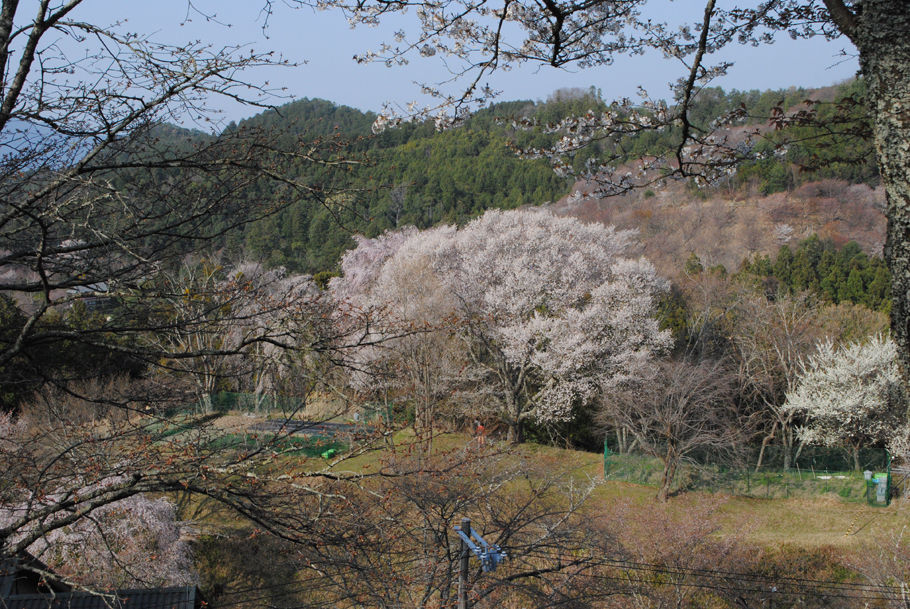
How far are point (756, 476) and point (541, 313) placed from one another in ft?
25.2

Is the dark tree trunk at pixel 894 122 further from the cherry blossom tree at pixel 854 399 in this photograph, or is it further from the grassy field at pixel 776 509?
the cherry blossom tree at pixel 854 399

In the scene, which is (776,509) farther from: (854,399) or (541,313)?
(541,313)

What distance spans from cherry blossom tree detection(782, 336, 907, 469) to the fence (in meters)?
0.72

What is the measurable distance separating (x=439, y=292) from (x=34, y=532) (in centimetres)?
1573

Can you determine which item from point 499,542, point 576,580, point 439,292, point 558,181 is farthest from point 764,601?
point 558,181

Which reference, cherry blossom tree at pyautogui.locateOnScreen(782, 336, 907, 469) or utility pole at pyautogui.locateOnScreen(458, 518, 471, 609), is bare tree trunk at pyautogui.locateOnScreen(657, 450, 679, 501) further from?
utility pole at pyautogui.locateOnScreen(458, 518, 471, 609)

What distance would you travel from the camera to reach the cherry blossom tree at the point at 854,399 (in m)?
17.1

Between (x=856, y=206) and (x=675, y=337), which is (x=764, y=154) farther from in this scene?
(x=856, y=206)

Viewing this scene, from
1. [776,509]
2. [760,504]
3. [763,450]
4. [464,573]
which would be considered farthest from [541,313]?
[464,573]

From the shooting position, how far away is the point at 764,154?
11.6ft

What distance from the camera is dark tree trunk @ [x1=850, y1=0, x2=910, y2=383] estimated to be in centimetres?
183

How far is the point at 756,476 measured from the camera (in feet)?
54.3

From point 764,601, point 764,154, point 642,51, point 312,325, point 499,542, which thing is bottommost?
point 764,601

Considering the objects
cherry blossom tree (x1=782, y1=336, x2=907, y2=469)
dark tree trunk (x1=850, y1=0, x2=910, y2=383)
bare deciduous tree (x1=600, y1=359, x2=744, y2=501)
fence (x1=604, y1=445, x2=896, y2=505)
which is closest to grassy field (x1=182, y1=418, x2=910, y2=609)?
fence (x1=604, y1=445, x2=896, y2=505)
